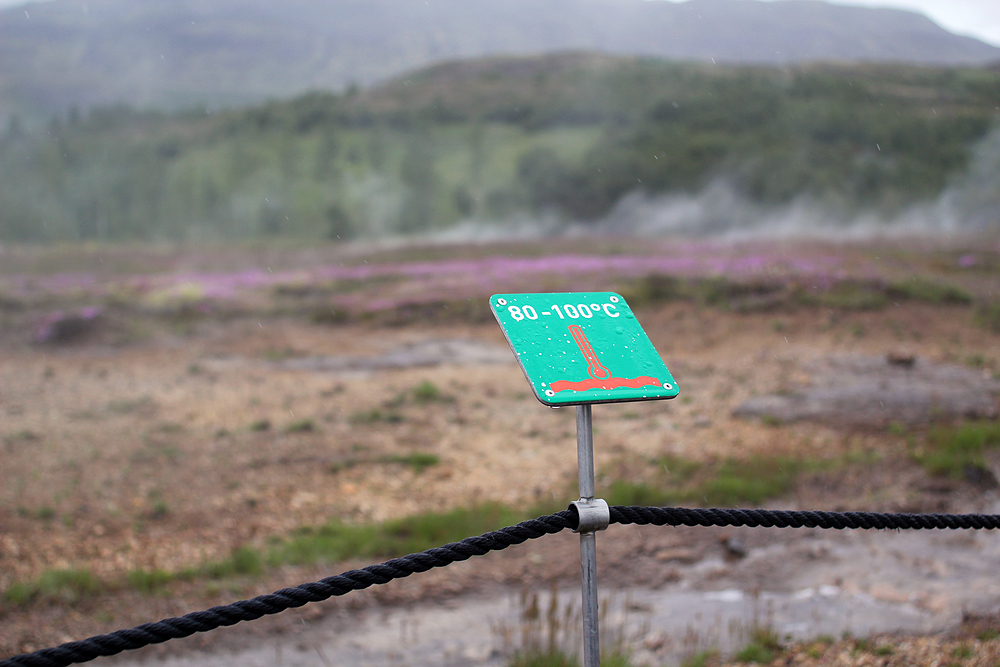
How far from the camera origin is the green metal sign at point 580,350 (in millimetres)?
2010

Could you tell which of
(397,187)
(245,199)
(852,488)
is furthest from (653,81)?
(852,488)

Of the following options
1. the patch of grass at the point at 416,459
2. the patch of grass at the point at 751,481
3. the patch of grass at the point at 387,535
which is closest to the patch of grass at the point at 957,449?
the patch of grass at the point at 751,481

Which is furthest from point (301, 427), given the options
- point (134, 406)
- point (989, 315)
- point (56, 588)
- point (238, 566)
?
point (989, 315)

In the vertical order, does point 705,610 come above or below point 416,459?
above

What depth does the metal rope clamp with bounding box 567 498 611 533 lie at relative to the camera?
1.98 metres

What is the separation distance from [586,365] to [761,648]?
2809mm

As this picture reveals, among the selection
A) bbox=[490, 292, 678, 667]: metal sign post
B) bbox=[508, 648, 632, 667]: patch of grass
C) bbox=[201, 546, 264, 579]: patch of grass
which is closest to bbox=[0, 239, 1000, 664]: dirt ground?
bbox=[201, 546, 264, 579]: patch of grass

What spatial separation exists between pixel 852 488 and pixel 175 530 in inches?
253

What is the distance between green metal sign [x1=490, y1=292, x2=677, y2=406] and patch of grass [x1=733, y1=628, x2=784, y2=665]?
2.55 m

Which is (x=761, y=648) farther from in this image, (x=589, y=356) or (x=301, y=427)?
(x=301, y=427)

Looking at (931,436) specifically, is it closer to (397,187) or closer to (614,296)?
(614,296)

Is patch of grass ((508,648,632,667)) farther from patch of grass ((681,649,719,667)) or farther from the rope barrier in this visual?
the rope barrier

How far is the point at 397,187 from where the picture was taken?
1768 inches

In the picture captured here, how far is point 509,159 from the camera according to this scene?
47.5m
